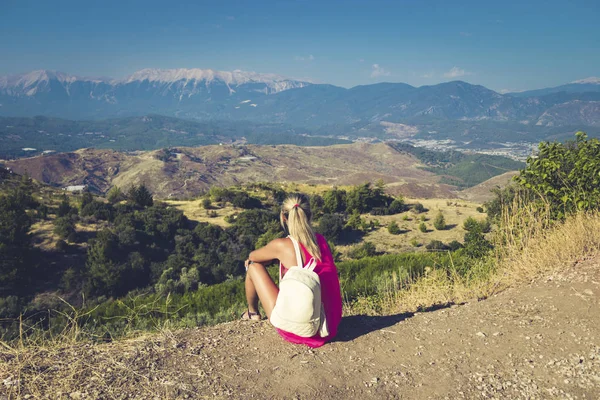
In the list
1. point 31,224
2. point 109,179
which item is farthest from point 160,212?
point 109,179

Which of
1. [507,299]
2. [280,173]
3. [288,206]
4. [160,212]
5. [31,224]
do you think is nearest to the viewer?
[288,206]

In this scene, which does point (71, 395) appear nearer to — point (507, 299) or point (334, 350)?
point (334, 350)

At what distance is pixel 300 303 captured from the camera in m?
3.62

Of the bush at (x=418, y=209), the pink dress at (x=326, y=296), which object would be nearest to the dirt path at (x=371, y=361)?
the pink dress at (x=326, y=296)

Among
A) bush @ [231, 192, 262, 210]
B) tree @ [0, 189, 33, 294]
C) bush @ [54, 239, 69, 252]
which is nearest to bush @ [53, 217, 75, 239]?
bush @ [54, 239, 69, 252]

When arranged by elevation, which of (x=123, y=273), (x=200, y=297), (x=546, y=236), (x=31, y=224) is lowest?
(x=123, y=273)

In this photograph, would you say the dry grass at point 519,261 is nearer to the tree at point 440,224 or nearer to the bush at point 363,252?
the bush at point 363,252

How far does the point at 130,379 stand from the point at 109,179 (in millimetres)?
119737

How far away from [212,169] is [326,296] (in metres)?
126

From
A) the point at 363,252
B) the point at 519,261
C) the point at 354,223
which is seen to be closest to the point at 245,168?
the point at 354,223

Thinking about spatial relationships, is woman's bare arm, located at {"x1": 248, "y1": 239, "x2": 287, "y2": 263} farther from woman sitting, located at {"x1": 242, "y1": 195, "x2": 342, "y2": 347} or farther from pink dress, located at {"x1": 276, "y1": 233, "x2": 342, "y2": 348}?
pink dress, located at {"x1": 276, "y1": 233, "x2": 342, "y2": 348}

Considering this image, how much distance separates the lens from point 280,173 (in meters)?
130

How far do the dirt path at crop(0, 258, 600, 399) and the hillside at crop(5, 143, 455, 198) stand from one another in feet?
264

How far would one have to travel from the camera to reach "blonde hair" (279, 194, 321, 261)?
12.5 feet
